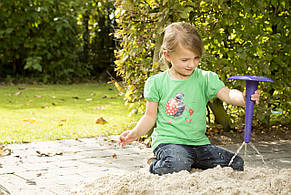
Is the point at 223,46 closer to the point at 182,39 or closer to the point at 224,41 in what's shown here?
the point at 224,41

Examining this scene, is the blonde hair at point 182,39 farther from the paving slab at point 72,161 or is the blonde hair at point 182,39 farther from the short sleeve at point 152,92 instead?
the paving slab at point 72,161

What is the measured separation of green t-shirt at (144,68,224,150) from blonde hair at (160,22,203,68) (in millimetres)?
236

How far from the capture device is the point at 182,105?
2.92m

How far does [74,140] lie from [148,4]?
152 cm

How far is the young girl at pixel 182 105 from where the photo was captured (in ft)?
9.23

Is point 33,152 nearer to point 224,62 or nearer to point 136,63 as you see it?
point 136,63

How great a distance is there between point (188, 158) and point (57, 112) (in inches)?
134

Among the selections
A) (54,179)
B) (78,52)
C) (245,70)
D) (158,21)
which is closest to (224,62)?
(245,70)

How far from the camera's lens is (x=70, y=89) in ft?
28.7

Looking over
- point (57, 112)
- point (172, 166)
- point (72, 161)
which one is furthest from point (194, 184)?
point (57, 112)

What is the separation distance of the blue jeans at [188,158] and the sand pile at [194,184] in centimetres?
13

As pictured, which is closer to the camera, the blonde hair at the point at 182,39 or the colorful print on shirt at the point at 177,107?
the blonde hair at the point at 182,39

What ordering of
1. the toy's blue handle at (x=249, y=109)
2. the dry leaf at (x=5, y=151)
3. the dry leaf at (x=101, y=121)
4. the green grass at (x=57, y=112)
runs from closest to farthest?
the toy's blue handle at (x=249, y=109) → the dry leaf at (x=5, y=151) → the green grass at (x=57, y=112) → the dry leaf at (x=101, y=121)

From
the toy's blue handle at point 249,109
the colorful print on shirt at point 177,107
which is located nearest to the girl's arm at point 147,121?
the colorful print on shirt at point 177,107
